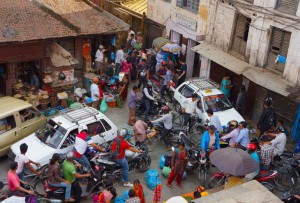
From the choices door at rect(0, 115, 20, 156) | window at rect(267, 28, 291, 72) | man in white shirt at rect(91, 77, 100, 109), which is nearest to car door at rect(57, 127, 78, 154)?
door at rect(0, 115, 20, 156)

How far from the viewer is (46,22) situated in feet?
55.7

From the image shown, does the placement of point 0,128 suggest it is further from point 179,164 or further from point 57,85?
point 179,164

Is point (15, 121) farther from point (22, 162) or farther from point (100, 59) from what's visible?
point (100, 59)

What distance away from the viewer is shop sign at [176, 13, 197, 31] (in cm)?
2076

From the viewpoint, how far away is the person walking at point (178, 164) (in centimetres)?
1214

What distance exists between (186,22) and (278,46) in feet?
20.3

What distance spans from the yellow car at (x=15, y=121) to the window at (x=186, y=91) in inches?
238

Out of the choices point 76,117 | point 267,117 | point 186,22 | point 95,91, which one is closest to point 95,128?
point 76,117

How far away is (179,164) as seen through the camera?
1227cm

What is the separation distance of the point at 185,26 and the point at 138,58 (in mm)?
3006

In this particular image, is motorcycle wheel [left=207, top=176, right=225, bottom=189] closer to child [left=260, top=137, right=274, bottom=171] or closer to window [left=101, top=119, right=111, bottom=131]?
child [left=260, top=137, right=274, bottom=171]

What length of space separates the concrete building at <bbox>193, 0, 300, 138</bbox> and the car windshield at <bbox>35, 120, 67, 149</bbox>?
314 inches

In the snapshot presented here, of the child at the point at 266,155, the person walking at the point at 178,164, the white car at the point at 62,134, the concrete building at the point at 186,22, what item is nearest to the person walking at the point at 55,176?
the white car at the point at 62,134

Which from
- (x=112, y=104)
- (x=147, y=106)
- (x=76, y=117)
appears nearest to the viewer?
(x=76, y=117)
